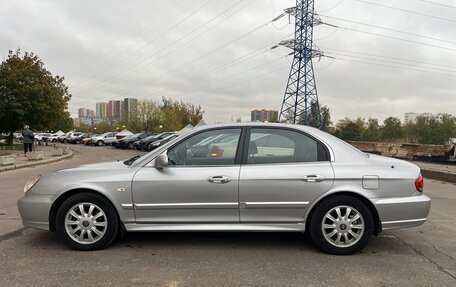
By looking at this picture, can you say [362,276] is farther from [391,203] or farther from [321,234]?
[391,203]

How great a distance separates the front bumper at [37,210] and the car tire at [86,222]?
16 cm

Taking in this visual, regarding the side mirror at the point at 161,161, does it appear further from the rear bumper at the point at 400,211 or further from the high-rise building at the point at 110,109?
the high-rise building at the point at 110,109

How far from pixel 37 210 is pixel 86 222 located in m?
0.61

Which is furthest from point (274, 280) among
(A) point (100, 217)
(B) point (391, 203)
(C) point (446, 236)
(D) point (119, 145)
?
(D) point (119, 145)

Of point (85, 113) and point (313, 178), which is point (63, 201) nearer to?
point (313, 178)

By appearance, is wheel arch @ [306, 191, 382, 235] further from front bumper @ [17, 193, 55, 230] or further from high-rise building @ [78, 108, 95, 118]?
high-rise building @ [78, 108, 95, 118]

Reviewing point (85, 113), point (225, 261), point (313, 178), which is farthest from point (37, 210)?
point (85, 113)

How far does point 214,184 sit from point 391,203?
206cm

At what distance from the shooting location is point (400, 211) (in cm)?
453

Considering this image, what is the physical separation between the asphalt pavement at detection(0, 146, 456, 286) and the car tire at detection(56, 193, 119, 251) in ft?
0.42

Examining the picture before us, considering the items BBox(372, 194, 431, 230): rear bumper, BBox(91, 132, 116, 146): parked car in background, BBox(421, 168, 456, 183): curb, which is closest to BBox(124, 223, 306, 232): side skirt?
BBox(372, 194, 431, 230): rear bumper

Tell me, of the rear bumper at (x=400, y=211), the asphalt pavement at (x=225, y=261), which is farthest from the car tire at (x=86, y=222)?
the rear bumper at (x=400, y=211)

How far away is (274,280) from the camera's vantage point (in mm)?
3777

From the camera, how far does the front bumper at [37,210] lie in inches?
181
